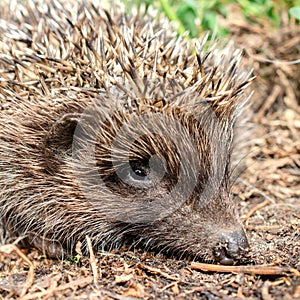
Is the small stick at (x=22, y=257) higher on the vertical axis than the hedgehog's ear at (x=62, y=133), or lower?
lower

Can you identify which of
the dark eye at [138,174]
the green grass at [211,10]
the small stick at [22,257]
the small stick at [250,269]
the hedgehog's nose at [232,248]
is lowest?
the small stick at [22,257]

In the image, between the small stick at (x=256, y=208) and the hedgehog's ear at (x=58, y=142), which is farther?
the small stick at (x=256, y=208)

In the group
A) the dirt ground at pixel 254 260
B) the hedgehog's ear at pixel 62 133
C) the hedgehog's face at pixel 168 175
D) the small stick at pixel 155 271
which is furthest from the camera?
the hedgehog's ear at pixel 62 133

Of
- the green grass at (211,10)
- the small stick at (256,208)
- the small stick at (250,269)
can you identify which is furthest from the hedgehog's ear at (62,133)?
the green grass at (211,10)

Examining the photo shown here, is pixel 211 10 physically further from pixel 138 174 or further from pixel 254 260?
pixel 254 260

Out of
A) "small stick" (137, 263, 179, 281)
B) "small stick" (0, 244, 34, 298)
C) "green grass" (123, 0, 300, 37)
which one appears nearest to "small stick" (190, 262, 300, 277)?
"small stick" (137, 263, 179, 281)

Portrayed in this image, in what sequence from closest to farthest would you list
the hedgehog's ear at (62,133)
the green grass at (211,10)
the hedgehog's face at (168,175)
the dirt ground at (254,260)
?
the dirt ground at (254,260)
the hedgehog's face at (168,175)
the hedgehog's ear at (62,133)
the green grass at (211,10)

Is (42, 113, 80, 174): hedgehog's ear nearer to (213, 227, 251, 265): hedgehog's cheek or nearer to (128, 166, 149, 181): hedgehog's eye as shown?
(128, 166, 149, 181): hedgehog's eye

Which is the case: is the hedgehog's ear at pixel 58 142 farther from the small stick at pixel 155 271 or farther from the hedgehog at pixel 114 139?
the small stick at pixel 155 271
